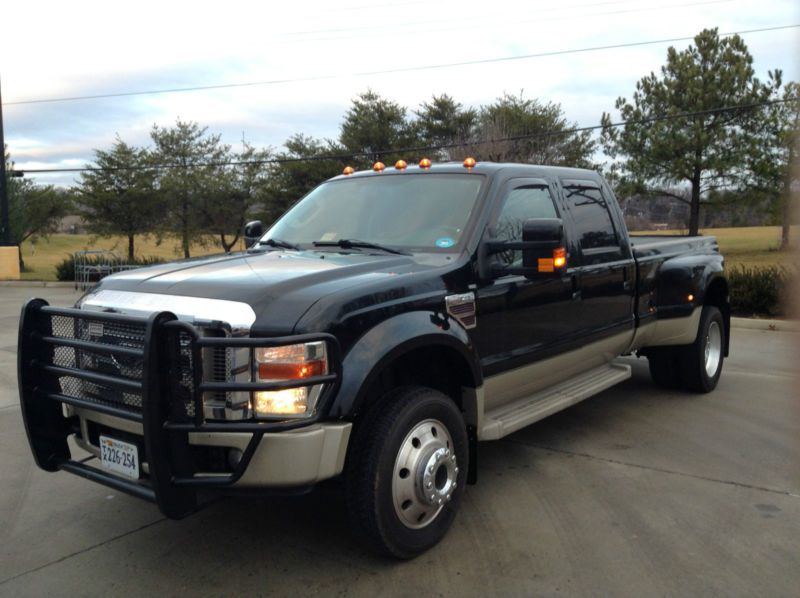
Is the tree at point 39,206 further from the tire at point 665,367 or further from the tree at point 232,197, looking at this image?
the tire at point 665,367

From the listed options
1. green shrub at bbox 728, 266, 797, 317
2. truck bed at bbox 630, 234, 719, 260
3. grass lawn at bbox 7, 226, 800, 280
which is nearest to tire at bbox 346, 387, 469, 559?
truck bed at bbox 630, 234, 719, 260

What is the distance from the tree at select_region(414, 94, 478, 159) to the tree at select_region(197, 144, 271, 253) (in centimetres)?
1143

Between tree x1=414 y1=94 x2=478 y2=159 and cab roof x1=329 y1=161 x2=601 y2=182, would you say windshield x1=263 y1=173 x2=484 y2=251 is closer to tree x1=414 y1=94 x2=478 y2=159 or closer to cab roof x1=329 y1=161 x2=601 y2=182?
cab roof x1=329 y1=161 x2=601 y2=182

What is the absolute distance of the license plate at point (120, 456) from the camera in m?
3.23

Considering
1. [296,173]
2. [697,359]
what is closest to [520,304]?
[697,359]

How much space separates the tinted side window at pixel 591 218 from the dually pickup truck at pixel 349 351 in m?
0.04

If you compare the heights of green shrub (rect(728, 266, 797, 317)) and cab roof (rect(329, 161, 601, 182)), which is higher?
cab roof (rect(329, 161, 601, 182))

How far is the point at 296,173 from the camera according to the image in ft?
120

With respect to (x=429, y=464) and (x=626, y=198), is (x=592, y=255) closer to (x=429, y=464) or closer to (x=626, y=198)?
(x=429, y=464)

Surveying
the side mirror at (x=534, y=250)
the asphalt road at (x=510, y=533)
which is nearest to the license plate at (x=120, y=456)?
the asphalt road at (x=510, y=533)

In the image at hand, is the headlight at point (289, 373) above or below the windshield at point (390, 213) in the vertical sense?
below

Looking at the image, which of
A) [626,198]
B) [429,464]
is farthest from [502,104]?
[429,464]

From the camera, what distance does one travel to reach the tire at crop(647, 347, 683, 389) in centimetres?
672

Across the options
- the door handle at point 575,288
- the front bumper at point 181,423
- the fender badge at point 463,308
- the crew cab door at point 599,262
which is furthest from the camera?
the crew cab door at point 599,262
